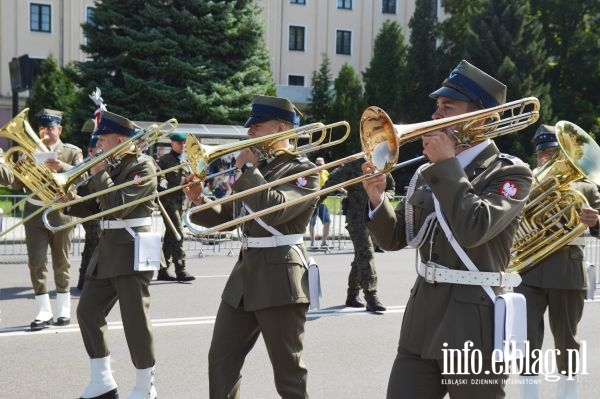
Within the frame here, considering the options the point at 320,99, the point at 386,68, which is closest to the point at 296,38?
the point at 320,99

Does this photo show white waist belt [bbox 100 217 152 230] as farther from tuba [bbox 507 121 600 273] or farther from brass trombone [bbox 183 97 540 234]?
tuba [bbox 507 121 600 273]

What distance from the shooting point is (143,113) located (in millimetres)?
28797

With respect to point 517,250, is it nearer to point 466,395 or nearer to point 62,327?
point 466,395

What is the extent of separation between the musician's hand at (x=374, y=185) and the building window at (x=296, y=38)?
46.2 metres

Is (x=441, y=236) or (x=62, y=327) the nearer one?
(x=441, y=236)

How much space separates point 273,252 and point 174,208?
6.51 meters

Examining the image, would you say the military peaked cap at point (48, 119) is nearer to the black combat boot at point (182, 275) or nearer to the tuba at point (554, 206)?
the black combat boot at point (182, 275)

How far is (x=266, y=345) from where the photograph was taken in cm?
444

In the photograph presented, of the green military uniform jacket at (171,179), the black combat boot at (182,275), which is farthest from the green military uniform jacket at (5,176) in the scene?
the black combat boot at (182,275)

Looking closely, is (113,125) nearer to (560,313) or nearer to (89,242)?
(560,313)

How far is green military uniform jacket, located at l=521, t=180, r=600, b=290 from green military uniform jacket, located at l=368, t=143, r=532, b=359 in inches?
79.3

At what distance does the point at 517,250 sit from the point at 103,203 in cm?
294

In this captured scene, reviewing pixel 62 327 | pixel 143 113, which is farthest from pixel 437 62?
pixel 62 327

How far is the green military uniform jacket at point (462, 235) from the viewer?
10.6 ft
